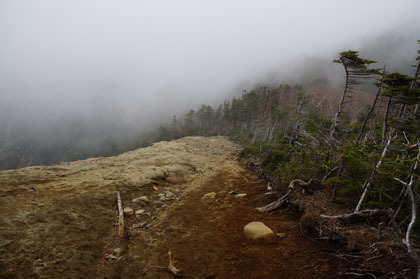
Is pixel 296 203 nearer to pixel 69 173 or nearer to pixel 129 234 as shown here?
pixel 129 234

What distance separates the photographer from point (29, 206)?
7.00 metres

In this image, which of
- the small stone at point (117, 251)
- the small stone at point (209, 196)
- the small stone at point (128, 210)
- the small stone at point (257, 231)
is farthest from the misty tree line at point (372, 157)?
the small stone at point (128, 210)

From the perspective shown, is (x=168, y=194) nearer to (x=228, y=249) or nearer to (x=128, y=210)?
(x=128, y=210)

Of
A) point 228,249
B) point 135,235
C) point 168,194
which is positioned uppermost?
point 228,249

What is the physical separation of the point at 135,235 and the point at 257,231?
14.6 ft

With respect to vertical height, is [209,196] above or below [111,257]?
below

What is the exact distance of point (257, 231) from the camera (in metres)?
6.31

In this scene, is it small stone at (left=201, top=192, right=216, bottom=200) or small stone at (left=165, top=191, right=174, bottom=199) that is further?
small stone at (left=165, top=191, right=174, bottom=199)

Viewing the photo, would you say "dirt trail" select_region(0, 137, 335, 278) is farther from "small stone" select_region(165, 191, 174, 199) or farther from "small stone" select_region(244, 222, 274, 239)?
"small stone" select_region(244, 222, 274, 239)

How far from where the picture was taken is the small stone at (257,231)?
20.2 feet

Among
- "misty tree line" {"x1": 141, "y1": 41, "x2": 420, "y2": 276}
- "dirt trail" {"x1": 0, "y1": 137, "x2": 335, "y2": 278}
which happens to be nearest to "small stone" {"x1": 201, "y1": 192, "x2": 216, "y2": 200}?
"dirt trail" {"x1": 0, "y1": 137, "x2": 335, "y2": 278}

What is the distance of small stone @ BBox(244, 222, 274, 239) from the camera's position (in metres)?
6.16

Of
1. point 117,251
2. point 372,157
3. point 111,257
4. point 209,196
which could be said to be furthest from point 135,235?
point 372,157

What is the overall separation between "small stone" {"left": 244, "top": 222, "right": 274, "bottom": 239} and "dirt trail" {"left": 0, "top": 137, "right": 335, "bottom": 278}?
20 centimetres
